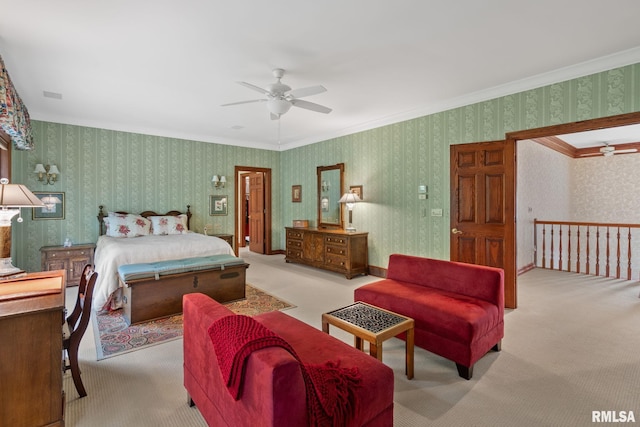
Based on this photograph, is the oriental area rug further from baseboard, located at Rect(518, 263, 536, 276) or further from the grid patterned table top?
baseboard, located at Rect(518, 263, 536, 276)

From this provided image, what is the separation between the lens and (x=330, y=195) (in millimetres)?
6719

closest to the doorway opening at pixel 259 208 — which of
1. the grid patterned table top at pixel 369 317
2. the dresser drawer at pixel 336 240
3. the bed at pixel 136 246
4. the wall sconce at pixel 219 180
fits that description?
the wall sconce at pixel 219 180

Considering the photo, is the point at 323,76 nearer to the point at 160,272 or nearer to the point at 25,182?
the point at 160,272

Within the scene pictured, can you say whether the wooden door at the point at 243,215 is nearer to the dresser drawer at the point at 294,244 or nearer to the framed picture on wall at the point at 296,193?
the framed picture on wall at the point at 296,193

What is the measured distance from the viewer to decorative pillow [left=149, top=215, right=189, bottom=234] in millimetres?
5793

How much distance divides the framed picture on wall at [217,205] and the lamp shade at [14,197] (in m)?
4.67

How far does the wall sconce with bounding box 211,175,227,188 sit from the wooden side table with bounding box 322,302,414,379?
5212mm

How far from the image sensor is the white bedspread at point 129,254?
149 inches

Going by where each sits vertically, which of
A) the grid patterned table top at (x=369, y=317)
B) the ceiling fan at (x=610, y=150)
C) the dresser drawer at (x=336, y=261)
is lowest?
the dresser drawer at (x=336, y=261)

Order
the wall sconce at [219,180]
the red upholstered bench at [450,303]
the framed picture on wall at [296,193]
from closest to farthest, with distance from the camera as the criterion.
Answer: the red upholstered bench at [450,303] < the wall sconce at [219,180] < the framed picture on wall at [296,193]

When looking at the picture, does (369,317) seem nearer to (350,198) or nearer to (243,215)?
(350,198)

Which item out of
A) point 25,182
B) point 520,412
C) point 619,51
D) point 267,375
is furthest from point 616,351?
point 25,182

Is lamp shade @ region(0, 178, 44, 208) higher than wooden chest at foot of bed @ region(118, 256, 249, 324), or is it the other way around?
lamp shade @ region(0, 178, 44, 208)

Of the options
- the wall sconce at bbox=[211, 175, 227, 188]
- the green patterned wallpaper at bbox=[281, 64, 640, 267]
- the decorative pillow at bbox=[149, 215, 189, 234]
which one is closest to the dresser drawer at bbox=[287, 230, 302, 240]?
the green patterned wallpaper at bbox=[281, 64, 640, 267]
